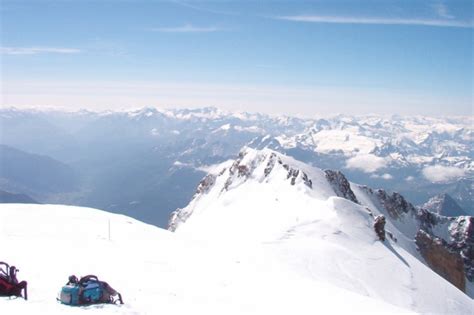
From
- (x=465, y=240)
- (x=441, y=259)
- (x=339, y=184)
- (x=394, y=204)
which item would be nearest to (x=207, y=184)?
(x=339, y=184)

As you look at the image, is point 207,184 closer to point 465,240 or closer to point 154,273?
point 465,240

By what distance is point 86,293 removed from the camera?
56.8ft

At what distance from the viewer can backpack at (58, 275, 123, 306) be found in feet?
55.4

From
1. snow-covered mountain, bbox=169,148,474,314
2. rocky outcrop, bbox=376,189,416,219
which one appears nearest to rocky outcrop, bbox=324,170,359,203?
snow-covered mountain, bbox=169,148,474,314

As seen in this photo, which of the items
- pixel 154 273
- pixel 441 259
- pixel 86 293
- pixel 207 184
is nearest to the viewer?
pixel 86 293

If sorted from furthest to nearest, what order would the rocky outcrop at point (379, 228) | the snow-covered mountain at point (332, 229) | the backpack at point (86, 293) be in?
the rocky outcrop at point (379, 228) < the snow-covered mountain at point (332, 229) < the backpack at point (86, 293)

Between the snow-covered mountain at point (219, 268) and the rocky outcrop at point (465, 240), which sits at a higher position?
the snow-covered mountain at point (219, 268)

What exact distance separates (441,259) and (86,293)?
3957 inches

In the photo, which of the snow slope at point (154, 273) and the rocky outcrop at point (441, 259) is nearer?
the snow slope at point (154, 273)

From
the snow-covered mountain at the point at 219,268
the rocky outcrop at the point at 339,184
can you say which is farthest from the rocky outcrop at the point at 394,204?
the snow-covered mountain at the point at 219,268

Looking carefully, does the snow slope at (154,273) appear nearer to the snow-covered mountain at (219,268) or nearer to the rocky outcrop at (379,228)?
the snow-covered mountain at (219,268)

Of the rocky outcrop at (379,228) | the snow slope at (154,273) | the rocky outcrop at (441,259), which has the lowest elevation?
the rocky outcrop at (441,259)

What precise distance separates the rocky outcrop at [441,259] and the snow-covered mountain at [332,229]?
241 mm

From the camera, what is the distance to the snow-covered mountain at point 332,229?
40.8 meters
